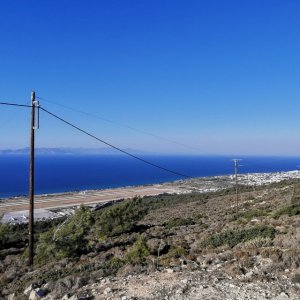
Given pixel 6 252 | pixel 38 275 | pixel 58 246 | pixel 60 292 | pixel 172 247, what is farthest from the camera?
pixel 6 252

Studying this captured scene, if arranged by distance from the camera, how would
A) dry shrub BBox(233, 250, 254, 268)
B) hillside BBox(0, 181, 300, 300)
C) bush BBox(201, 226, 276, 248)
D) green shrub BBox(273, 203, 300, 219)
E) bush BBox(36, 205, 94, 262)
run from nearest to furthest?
1. hillside BBox(0, 181, 300, 300)
2. dry shrub BBox(233, 250, 254, 268)
3. bush BBox(201, 226, 276, 248)
4. bush BBox(36, 205, 94, 262)
5. green shrub BBox(273, 203, 300, 219)

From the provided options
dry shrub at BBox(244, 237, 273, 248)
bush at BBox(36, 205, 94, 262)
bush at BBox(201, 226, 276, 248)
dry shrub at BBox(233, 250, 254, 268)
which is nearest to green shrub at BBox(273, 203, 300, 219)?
bush at BBox(201, 226, 276, 248)

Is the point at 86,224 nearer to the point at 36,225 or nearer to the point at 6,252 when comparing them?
the point at 6,252

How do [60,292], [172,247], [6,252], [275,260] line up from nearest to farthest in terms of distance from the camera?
[60,292]
[275,260]
[172,247]
[6,252]

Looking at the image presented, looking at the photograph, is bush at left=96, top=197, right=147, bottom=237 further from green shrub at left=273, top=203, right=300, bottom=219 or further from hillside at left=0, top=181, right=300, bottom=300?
green shrub at left=273, top=203, right=300, bottom=219

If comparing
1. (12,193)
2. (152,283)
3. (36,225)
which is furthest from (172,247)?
(12,193)

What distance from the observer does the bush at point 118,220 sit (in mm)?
29000

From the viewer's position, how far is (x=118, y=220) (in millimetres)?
31469

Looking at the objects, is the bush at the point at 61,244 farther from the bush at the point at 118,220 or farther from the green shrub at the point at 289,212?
the green shrub at the point at 289,212

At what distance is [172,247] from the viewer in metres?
16.4

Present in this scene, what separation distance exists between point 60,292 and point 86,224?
13.8 meters

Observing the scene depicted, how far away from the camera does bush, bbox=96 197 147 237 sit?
29000 mm

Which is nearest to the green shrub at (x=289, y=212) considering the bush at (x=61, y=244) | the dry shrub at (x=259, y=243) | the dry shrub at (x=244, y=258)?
the dry shrub at (x=259, y=243)

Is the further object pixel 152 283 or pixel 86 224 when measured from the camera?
pixel 86 224
